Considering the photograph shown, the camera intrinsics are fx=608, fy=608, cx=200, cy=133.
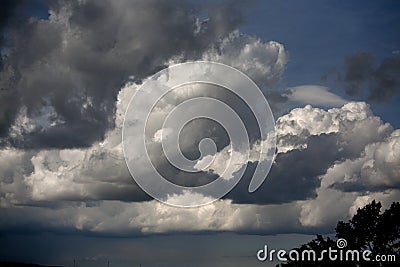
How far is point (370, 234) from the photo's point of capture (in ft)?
540

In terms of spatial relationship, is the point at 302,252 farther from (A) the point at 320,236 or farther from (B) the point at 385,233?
(B) the point at 385,233

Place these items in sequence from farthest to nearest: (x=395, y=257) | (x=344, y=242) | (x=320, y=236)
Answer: (x=320, y=236), (x=344, y=242), (x=395, y=257)

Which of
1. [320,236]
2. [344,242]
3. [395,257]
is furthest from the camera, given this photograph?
[320,236]

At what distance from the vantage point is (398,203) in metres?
163

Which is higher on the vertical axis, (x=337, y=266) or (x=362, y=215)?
(x=362, y=215)

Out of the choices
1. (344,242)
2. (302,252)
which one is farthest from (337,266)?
(302,252)

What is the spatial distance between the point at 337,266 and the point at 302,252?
2178cm

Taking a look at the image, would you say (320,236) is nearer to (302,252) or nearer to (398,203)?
(302,252)

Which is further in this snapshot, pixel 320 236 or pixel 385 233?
pixel 320 236

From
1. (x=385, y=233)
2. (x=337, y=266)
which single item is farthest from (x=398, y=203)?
(x=337, y=266)

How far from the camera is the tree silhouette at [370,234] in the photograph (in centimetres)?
15875

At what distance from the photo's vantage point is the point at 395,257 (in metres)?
154

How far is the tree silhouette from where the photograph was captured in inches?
6250

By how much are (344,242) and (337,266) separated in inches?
331
